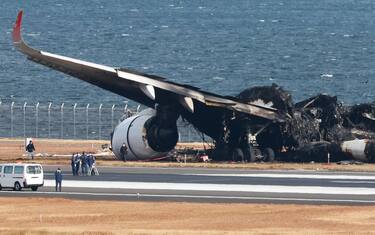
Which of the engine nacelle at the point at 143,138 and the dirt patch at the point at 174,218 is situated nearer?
the dirt patch at the point at 174,218

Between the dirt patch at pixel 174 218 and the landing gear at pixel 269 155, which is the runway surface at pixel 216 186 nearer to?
the dirt patch at pixel 174 218

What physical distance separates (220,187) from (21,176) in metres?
12.4

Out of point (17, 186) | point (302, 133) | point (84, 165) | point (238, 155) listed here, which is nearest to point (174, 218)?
point (17, 186)

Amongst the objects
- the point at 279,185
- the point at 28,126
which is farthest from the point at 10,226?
the point at 28,126

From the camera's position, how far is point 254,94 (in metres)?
106

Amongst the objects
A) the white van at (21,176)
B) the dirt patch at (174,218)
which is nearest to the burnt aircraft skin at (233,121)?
the white van at (21,176)

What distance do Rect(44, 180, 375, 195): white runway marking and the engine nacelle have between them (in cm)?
Answer: 1688

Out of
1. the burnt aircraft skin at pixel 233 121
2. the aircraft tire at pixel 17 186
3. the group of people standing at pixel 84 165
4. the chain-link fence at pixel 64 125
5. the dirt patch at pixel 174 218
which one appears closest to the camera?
the dirt patch at pixel 174 218

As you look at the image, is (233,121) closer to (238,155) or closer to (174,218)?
(238,155)

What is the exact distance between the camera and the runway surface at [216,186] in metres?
75.7

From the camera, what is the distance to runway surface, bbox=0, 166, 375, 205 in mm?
75688

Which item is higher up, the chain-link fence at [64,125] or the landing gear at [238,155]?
the chain-link fence at [64,125]

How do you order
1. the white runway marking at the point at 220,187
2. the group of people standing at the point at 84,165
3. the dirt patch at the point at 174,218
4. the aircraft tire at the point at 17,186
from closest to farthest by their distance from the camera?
1. the dirt patch at the point at 174,218
2. the white runway marking at the point at 220,187
3. the aircraft tire at the point at 17,186
4. the group of people standing at the point at 84,165

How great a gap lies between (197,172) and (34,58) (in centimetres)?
1473
